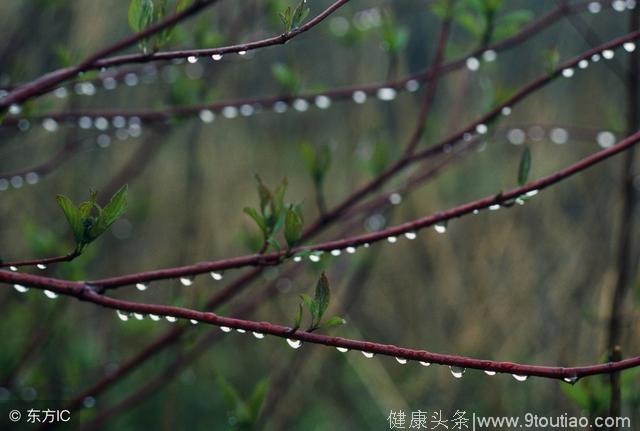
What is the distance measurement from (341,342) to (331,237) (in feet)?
5.91

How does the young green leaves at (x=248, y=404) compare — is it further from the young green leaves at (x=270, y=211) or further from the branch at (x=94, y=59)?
the branch at (x=94, y=59)

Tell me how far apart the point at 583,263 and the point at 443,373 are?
0.58m

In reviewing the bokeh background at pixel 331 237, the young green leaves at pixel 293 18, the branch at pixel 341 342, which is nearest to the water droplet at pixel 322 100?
the bokeh background at pixel 331 237

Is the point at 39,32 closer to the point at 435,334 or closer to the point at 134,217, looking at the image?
the point at 134,217

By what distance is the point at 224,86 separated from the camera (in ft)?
8.22

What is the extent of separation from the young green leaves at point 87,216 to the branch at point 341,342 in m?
0.05

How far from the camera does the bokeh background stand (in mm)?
1767

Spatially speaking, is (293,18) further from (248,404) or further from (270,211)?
(248,404)

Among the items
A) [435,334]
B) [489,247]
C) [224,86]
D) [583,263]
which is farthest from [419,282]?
[224,86]

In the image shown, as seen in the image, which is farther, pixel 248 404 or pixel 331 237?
pixel 331 237

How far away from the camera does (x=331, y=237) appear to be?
2.42m
